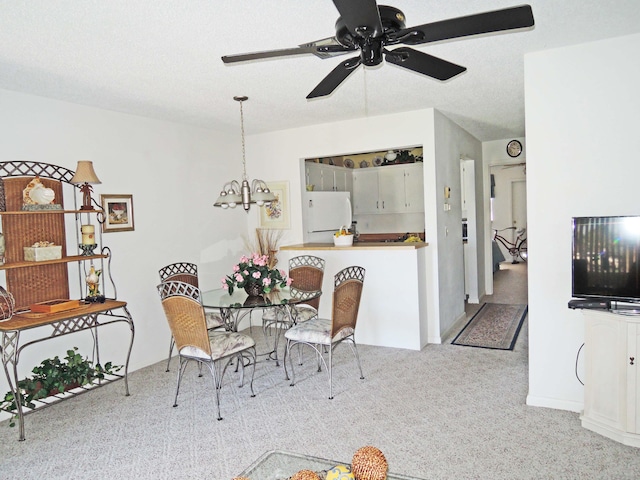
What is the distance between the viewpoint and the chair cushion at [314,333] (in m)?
3.81

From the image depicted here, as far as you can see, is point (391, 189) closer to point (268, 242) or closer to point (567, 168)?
point (268, 242)

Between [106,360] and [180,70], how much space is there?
2719 mm

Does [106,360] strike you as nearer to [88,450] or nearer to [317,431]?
[88,450]

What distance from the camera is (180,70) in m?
3.24

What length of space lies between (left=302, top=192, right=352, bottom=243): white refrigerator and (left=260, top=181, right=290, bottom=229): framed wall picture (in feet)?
0.76

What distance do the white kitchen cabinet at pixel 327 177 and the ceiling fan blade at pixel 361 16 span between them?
4.43 metres

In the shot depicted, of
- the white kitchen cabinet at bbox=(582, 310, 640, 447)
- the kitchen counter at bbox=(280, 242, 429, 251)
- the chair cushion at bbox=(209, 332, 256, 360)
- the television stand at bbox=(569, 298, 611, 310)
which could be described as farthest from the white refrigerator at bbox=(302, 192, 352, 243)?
the white kitchen cabinet at bbox=(582, 310, 640, 447)

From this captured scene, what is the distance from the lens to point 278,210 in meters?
5.89

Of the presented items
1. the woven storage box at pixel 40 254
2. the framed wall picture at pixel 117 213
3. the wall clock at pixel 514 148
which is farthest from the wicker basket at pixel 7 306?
the wall clock at pixel 514 148

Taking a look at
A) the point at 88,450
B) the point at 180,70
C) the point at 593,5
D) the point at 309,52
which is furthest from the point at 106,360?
the point at 593,5

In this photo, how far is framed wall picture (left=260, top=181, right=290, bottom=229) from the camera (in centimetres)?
580

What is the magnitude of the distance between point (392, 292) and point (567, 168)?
7.35ft

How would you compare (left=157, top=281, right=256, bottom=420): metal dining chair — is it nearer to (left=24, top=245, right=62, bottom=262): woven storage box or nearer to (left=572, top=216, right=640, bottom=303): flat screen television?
(left=24, top=245, right=62, bottom=262): woven storage box

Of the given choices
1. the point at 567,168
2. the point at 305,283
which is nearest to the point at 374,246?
the point at 305,283
